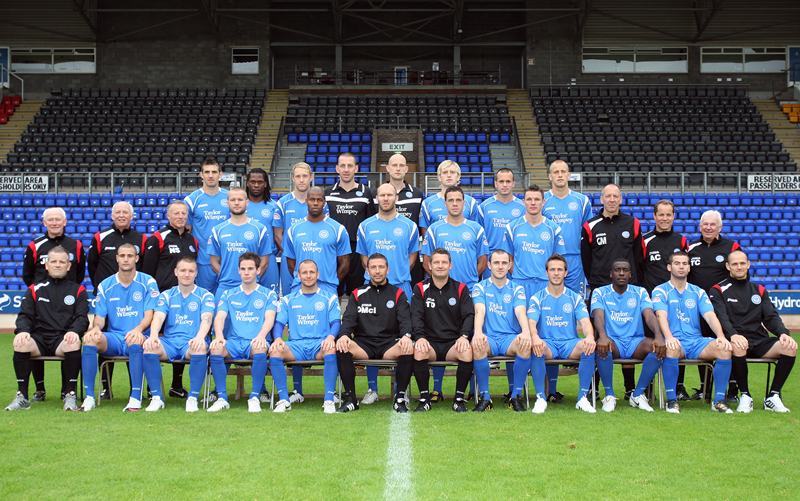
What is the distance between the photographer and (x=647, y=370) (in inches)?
302

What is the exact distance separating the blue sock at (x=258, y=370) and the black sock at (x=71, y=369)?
1.52 meters

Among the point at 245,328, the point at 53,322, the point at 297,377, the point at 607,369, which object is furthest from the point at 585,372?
the point at 53,322

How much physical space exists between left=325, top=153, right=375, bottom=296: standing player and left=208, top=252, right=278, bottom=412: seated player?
110 centimetres

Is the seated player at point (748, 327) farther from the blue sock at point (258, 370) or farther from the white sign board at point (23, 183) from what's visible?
the white sign board at point (23, 183)

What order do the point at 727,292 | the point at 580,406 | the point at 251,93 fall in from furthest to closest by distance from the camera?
the point at 251,93, the point at 727,292, the point at 580,406

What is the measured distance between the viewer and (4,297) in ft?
56.0

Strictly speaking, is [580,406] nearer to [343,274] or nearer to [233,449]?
[343,274]

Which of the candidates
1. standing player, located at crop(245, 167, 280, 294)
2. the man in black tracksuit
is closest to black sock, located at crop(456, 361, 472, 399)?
the man in black tracksuit

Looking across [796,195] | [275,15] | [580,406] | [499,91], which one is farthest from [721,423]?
[275,15]

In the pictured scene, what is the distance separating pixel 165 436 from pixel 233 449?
71cm

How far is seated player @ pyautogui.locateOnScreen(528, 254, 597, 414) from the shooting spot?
756 centimetres

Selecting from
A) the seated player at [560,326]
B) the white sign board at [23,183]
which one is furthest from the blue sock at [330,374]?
the white sign board at [23,183]

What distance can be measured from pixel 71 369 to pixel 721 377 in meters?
5.50

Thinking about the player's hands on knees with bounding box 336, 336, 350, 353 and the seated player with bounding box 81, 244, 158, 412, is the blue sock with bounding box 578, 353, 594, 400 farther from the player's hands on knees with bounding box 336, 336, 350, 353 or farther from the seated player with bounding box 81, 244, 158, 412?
the seated player with bounding box 81, 244, 158, 412
